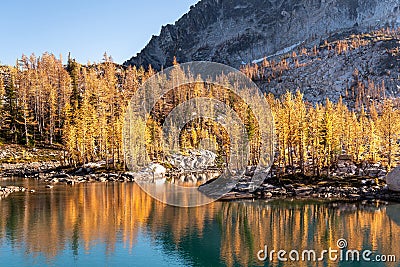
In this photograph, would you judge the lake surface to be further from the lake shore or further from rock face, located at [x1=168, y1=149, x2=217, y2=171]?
rock face, located at [x1=168, y1=149, x2=217, y2=171]

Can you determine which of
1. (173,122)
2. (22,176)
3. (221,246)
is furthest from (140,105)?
(221,246)

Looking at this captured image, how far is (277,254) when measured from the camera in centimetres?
3309

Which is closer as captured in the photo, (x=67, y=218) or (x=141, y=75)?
(x=67, y=218)

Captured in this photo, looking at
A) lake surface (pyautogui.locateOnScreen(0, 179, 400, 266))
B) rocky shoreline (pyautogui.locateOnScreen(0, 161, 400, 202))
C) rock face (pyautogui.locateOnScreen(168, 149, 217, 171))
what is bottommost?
lake surface (pyautogui.locateOnScreen(0, 179, 400, 266))

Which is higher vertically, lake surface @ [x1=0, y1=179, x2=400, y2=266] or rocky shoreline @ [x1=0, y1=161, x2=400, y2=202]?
rocky shoreline @ [x1=0, y1=161, x2=400, y2=202]

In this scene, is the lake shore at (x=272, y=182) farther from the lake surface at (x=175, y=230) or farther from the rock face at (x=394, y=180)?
the lake surface at (x=175, y=230)

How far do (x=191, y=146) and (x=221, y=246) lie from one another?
7986 centimetres

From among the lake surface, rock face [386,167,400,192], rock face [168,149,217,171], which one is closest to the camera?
the lake surface

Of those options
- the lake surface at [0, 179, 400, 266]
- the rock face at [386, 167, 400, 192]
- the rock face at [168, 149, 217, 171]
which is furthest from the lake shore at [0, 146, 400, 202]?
the rock face at [168, 149, 217, 171]

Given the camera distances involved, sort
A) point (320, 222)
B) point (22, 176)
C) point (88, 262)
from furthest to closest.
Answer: point (22, 176) → point (320, 222) → point (88, 262)

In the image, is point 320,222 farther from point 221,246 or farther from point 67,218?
point 67,218

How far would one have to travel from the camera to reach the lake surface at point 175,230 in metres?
32.1

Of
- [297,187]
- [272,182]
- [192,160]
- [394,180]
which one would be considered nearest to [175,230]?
[297,187]

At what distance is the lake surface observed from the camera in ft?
105
